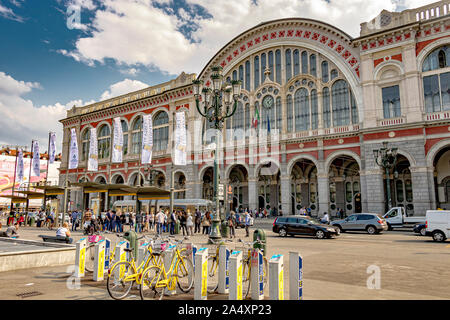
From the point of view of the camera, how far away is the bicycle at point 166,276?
6.29 m

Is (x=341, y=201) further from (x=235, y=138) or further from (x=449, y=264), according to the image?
(x=449, y=264)

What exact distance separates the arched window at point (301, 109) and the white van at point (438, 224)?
16.9m

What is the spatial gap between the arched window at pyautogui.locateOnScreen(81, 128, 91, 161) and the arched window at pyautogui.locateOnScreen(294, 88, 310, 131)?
3390 centimetres

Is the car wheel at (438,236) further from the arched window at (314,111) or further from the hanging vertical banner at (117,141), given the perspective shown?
the hanging vertical banner at (117,141)

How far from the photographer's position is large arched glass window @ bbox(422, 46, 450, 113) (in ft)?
85.7

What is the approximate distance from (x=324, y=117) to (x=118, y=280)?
29013mm

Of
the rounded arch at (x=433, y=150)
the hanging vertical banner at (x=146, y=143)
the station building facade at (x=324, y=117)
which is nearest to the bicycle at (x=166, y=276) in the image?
the station building facade at (x=324, y=117)

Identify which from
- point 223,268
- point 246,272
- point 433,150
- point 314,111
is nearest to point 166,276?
point 223,268

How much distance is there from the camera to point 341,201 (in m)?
33.8
